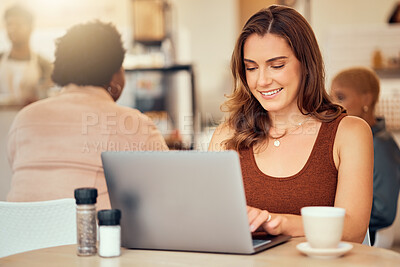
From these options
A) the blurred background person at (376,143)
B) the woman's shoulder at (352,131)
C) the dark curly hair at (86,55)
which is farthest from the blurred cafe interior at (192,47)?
the woman's shoulder at (352,131)

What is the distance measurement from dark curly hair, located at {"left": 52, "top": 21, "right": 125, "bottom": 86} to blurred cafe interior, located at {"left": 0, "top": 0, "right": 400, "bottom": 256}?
106 cm

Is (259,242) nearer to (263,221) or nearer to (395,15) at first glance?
(263,221)

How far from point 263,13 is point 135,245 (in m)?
0.87

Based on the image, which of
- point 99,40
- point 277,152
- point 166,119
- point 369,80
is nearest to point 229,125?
point 277,152

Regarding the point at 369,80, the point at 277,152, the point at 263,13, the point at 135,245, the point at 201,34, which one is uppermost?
the point at 201,34

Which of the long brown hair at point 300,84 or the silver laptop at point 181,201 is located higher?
the long brown hair at point 300,84

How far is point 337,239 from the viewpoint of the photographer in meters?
1.08

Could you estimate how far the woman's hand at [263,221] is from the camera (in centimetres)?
125

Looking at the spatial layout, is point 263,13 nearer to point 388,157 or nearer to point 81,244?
point 81,244

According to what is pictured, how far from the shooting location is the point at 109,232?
113 centimetres

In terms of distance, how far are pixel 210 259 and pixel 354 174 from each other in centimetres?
59

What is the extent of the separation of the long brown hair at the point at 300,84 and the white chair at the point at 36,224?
57 cm

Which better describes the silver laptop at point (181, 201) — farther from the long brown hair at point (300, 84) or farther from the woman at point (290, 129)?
the long brown hair at point (300, 84)

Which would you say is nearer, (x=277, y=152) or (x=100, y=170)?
(x=277, y=152)
